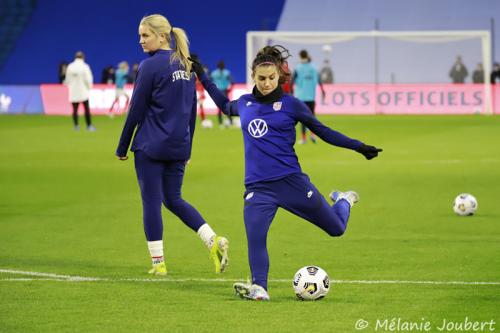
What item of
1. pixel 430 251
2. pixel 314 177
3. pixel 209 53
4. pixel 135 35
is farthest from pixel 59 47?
pixel 430 251

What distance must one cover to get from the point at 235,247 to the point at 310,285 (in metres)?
3.35

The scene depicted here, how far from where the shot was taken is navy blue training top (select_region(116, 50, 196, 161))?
9781 millimetres

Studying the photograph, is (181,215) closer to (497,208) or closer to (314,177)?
(497,208)

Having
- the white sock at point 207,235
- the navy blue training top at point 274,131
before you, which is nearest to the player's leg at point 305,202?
the navy blue training top at point 274,131

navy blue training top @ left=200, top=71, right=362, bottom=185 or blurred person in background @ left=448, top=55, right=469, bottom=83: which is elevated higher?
blurred person in background @ left=448, top=55, right=469, bottom=83

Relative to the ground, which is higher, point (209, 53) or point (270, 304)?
point (209, 53)

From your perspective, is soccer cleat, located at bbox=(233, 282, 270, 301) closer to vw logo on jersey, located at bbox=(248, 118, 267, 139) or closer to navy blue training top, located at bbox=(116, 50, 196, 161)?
vw logo on jersey, located at bbox=(248, 118, 267, 139)

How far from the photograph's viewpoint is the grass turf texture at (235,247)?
26.9 feet

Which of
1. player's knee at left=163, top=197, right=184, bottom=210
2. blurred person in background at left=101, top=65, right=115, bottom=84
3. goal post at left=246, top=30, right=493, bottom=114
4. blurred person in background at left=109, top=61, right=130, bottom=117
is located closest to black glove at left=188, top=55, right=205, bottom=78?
player's knee at left=163, top=197, right=184, bottom=210

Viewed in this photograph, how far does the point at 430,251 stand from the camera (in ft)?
37.8

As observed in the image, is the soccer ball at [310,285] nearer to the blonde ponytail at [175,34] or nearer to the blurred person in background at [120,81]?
the blonde ponytail at [175,34]

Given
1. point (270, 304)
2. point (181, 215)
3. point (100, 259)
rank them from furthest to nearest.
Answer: point (100, 259)
point (181, 215)
point (270, 304)

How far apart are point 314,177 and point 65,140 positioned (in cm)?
1203

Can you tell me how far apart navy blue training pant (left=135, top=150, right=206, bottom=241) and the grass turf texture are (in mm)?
453
